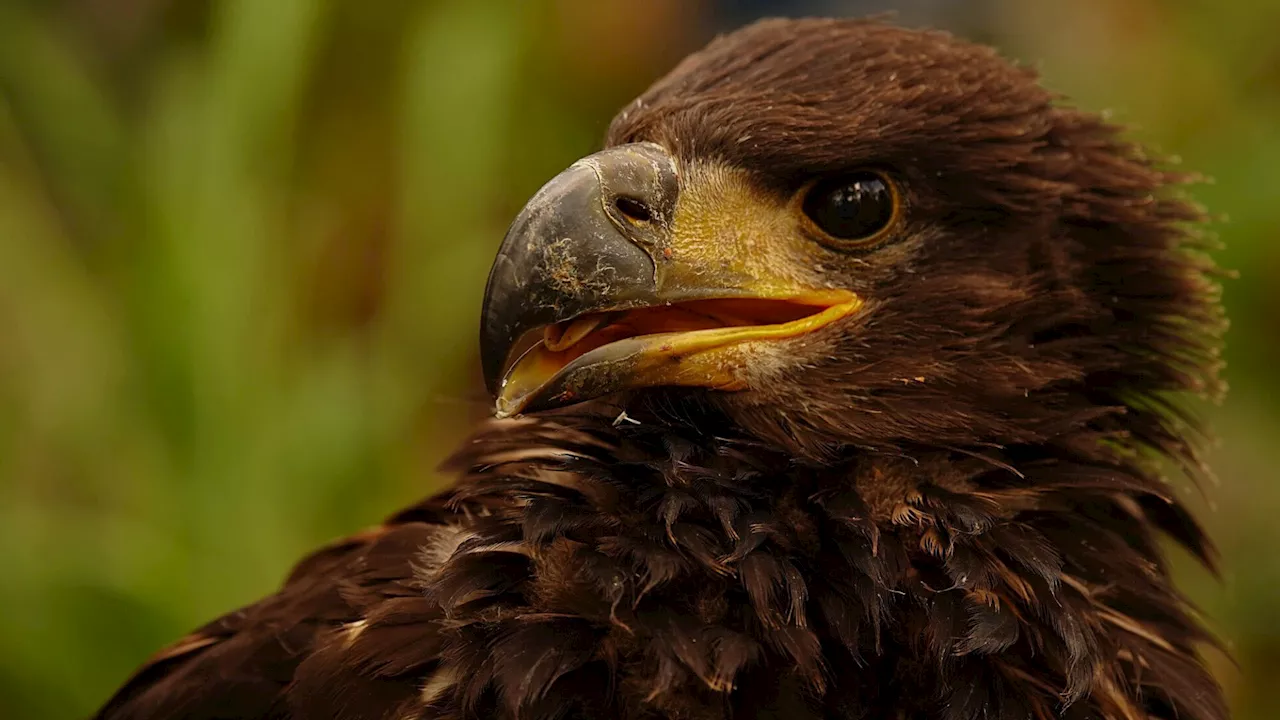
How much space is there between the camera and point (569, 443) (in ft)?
5.55

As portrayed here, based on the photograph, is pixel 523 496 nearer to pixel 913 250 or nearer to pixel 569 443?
pixel 569 443

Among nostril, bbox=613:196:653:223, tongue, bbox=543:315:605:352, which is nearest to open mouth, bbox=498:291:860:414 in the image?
tongue, bbox=543:315:605:352

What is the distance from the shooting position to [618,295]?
1579 millimetres

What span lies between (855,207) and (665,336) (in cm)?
34

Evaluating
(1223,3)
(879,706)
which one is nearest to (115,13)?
(1223,3)

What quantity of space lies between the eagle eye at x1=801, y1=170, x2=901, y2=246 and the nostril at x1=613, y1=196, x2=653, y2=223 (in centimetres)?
24

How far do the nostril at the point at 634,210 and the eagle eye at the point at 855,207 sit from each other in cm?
24

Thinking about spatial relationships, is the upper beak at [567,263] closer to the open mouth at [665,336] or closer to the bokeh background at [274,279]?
the open mouth at [665,336]

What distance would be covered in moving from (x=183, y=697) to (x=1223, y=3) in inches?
154

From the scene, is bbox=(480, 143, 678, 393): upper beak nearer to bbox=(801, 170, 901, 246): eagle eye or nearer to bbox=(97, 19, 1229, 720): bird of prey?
bbox=(97, 19, 1229, 720): bird of prey

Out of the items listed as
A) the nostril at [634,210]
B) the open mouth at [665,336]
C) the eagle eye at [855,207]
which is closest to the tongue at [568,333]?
the open mouth at [665,336]

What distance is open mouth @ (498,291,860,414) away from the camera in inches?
61.9

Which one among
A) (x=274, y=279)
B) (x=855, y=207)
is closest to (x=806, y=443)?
(x=855, y=207)

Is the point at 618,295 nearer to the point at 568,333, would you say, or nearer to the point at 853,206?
Result: the point at 568,333
